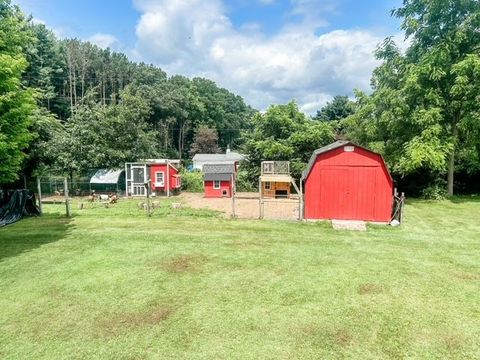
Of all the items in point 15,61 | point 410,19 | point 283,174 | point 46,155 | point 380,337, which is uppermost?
point 410,19

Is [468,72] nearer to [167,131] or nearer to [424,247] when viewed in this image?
[424,247]

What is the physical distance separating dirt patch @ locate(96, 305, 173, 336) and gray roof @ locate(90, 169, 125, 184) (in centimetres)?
2013

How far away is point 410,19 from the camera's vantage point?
67.0 feet

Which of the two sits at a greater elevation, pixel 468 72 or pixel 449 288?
pixel 468 72

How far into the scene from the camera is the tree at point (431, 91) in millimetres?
18281

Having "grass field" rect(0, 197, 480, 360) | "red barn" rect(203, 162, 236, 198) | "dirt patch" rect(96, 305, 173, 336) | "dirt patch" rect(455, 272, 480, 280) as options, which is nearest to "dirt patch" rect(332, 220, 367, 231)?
"grass field" rect(0, 197, 480, 360)

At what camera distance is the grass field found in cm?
480

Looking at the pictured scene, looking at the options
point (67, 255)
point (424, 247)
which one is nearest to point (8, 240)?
point (67, 255)

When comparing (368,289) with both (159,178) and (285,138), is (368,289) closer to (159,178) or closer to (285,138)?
(159,178)

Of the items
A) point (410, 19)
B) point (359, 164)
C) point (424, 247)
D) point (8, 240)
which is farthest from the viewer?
point (410, 19)

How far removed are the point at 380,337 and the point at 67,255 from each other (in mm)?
7950

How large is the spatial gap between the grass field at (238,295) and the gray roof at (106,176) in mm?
12895

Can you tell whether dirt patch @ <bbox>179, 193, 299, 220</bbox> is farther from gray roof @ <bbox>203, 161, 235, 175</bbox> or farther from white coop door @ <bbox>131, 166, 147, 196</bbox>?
white coop door @ <bbox>131, 166, 147, 196</bbox>

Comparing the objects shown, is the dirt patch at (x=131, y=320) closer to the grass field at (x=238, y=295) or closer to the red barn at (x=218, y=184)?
the grass field at (x=238, y=295)
